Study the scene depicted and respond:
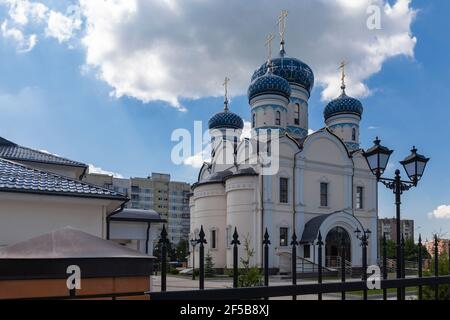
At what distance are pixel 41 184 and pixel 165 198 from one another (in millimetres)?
66303

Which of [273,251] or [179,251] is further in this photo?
[179,251]

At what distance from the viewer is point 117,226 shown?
8.91 metres

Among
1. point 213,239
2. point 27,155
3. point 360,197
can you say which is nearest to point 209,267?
point 213,239

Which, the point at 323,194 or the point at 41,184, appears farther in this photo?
the point at 323,194

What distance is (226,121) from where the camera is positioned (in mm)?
33531

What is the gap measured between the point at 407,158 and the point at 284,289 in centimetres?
498

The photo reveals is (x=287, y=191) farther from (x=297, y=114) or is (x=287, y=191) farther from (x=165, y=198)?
(x=165, y=198)

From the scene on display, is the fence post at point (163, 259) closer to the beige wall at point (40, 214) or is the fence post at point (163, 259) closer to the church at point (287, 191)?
the beige wall at point (40, 214)

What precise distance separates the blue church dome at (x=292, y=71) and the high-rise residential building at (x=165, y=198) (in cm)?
4076

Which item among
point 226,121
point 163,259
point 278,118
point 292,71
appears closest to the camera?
point 163,259

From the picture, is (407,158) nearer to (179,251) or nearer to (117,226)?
(117,226)

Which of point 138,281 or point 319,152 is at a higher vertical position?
point 319,152

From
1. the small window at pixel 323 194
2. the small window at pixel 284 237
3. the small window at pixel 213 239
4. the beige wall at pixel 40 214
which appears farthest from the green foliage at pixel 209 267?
the beige wall at pixel 40 214
